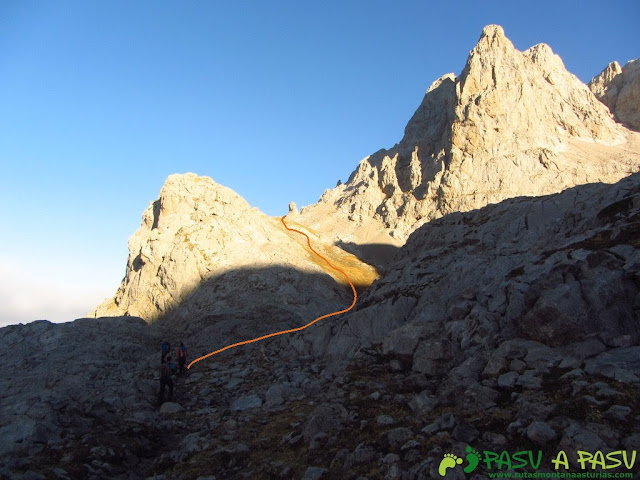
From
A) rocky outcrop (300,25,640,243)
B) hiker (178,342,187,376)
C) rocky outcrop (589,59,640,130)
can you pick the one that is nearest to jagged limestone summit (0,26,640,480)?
hiker (178,342,187,376)

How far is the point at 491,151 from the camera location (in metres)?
106

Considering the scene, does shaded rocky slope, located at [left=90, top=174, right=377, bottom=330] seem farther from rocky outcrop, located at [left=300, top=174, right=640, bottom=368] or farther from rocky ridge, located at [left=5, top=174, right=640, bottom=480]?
rocky outcrop, located at [left=300, top=174, right=640, bottom=368]

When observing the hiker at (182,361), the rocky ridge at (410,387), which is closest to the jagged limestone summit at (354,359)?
the rocky ridge at (410,387)

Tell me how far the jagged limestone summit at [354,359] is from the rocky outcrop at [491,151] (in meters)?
67.5

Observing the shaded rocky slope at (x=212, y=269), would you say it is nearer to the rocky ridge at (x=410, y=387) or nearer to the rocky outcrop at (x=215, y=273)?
the rocky outcrop at (x=215, y=273)

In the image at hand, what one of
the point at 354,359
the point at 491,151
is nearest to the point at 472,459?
the point at 354,359

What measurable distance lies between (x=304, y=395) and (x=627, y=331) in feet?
42.8

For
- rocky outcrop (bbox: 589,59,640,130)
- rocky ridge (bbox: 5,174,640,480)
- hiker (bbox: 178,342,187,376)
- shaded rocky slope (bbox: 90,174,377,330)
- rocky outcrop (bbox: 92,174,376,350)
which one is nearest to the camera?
rocky ridge (bbox: 5,174,640,480)

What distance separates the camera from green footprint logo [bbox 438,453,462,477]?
9531 mm

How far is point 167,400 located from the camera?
2144 centimetres

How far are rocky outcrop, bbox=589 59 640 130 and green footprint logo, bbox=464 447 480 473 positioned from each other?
15440cm

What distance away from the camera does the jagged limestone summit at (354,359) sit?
36.9 feet

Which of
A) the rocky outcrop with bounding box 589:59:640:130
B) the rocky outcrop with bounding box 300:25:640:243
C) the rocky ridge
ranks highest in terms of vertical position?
the rocky outcrop with bounding box 589:59:640:130

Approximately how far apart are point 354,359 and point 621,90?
163572 mm
